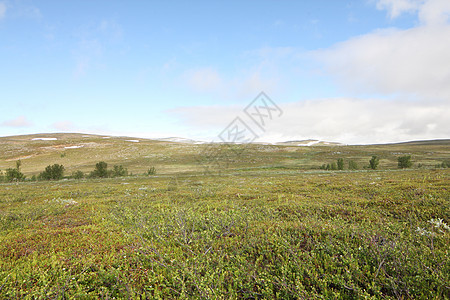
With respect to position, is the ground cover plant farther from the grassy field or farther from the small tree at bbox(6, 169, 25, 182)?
the small tree at bbox(6, 169, 25, 182)

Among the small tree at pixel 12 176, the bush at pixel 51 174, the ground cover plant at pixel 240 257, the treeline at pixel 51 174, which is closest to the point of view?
the ground cover plant at pixel 240 257

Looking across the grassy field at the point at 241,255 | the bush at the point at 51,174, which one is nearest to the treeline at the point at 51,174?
the bush at the point at 51,174

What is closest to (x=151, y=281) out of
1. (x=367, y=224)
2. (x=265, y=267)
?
(x=265, y=267)

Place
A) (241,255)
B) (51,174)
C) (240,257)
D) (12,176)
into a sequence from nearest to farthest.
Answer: (240,257) < (241,255) < (12,176) < (51,174)

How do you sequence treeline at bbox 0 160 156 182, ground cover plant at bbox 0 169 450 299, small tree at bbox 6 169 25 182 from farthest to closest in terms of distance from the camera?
Result: 1. treeline at bbox 0 160 156 182
2. small tree at bbox 6 169 25 182
3. ground cover plant at bbox 0 169 450 299

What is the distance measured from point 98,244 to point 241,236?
447 centimetres

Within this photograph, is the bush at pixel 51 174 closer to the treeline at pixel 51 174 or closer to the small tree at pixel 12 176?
the treeline at pixel 51 174

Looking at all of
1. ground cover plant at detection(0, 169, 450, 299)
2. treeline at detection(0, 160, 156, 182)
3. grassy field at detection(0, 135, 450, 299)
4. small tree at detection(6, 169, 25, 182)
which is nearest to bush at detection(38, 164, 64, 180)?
treeline at detection(0, 160, 156, 182)

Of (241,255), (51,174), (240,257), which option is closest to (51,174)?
(51,174)

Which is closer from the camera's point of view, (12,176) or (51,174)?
(12,176)

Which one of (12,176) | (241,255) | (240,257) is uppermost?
(240,257)

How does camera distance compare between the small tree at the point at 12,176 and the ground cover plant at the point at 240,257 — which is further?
the small tree at the point at 12,176

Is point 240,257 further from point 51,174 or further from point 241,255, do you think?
point 51,174

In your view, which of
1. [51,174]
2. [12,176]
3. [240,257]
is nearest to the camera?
[240,257]
